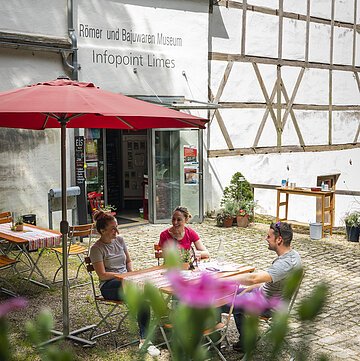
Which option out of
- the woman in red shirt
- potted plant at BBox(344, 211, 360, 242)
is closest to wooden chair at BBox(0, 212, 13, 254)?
the woman in red shirt

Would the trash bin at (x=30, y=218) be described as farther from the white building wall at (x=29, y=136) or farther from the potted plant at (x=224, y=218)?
the potted plant at (x=224, y=218)

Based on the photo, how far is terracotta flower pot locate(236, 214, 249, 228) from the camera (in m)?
11.2

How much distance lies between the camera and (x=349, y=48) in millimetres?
15141

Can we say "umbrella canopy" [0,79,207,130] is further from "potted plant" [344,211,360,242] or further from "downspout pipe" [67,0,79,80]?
"potted plant" [344,211,360,242]

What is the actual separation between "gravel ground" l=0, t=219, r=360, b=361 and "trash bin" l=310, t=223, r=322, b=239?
146 millimetres

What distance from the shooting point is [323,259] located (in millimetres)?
8602

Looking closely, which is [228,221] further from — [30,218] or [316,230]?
[30,218]

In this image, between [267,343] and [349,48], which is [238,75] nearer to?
[349,48]

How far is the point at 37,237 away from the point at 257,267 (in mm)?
3092

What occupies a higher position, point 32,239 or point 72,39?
point 72,39

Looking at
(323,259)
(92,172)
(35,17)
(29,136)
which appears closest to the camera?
(323,259)

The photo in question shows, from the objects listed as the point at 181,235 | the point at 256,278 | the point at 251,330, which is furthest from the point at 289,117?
the point at 251,330

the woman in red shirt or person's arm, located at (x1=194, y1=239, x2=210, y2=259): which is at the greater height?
the woman in red shirt

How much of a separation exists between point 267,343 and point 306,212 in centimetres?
1350
